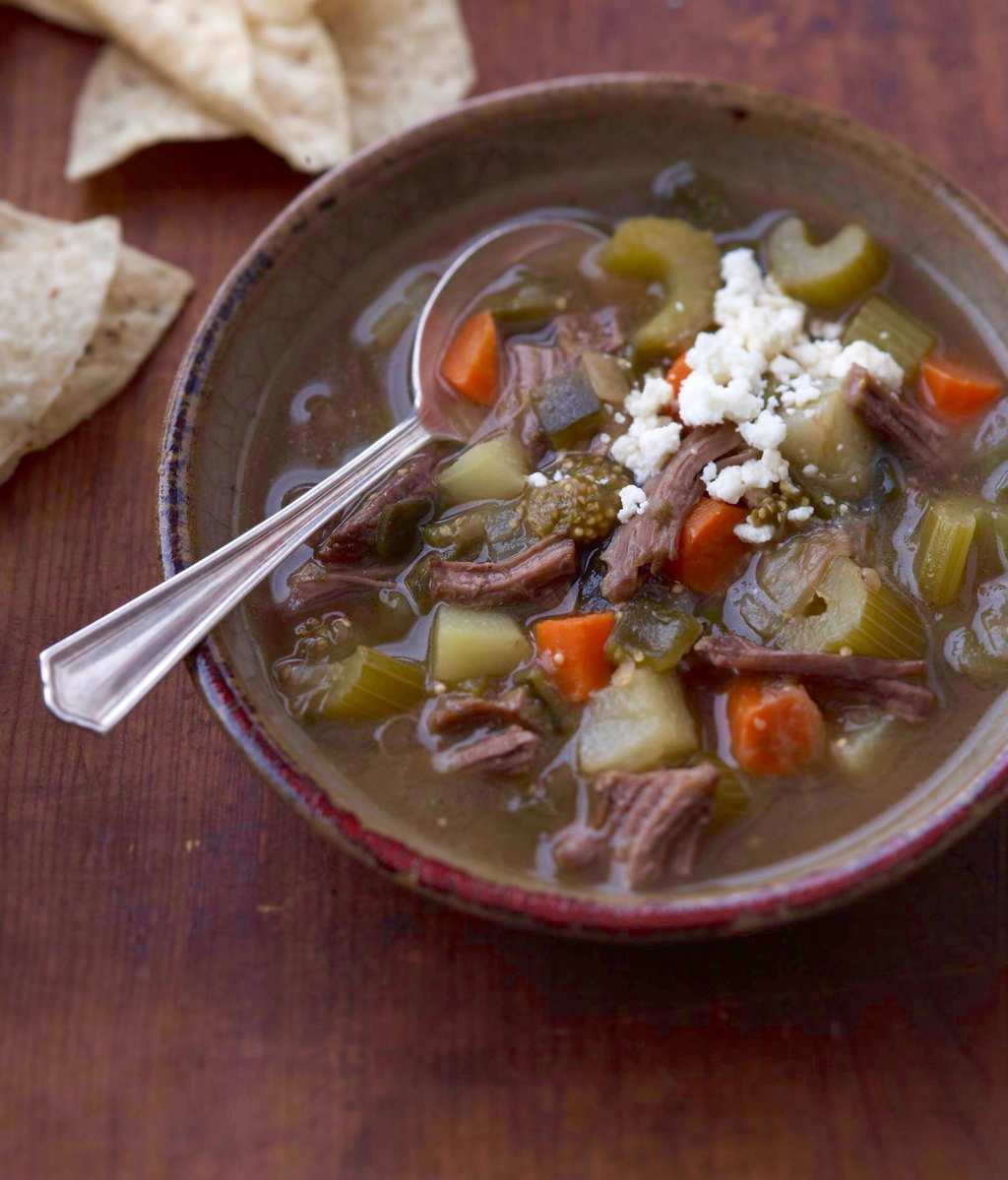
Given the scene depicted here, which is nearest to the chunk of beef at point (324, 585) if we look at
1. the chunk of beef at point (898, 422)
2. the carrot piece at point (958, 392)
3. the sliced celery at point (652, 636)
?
the sliced celery at point (652, 636)

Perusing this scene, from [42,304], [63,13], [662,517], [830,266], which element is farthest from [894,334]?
[63,13]

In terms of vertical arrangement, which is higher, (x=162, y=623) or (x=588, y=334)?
(x=588, y=334)

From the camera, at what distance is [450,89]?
4.46 meters

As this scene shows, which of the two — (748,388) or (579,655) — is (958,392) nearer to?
(748,388)

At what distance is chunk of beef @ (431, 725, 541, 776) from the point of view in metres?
3.17

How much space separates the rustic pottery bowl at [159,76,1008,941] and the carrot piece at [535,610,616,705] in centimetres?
51

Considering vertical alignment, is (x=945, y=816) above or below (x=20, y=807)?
above

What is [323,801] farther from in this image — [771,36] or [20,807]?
[771,36]

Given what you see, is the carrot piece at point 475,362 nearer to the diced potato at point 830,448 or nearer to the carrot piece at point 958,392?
the diced potato at point 830,448

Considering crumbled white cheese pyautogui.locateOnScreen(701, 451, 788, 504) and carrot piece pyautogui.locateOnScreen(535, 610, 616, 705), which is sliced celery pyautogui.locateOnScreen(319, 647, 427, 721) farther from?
crumbled white cheese pyautogui.locateOnScreen(701, 451, 788, 504)

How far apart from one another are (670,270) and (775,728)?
1488 mm

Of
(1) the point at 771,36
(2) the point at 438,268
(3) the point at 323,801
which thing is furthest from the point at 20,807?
(1) the point at 771,36

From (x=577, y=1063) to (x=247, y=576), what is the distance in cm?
144

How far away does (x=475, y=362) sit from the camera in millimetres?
3791
